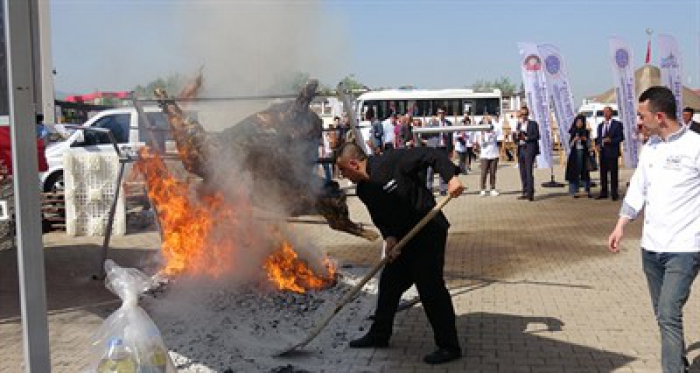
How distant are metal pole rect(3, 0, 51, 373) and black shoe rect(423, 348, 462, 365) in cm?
304

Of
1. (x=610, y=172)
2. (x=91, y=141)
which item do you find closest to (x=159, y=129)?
(x=91, y=141)

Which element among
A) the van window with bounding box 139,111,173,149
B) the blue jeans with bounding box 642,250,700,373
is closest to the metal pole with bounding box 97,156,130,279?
the van window with bounding box 139,111,173,149

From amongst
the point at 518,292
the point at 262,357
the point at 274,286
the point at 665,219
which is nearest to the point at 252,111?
the point at 274,286

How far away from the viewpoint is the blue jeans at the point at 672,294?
4195 mm

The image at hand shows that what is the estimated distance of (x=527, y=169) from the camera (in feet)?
49.7

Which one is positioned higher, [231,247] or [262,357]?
[231,247]

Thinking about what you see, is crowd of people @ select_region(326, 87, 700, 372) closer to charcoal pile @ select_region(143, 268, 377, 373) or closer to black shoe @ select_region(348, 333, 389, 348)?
black shoe @ select_region(348, 333, 389, 348)

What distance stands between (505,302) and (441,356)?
6.25ft

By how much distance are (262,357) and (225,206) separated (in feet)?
6.34

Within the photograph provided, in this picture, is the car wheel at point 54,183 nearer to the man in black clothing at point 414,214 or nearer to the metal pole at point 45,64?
the man in black clothing at point 414,214

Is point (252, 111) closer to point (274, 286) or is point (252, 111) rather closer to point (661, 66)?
point (274, 286)

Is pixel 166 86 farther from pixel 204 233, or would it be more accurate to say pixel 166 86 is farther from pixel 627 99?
pixel 627 99

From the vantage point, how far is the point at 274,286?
675 cm

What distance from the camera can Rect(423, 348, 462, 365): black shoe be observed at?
4.98 meters
